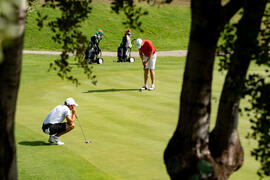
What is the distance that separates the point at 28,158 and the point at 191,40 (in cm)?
573

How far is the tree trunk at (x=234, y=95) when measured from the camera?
5480mm

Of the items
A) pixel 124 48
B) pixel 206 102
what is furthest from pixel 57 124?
pixel 124 48

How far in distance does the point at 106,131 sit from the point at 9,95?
8026 millimetres

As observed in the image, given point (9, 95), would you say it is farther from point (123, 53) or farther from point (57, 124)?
point (123, 53)

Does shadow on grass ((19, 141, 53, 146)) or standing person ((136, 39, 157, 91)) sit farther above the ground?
standing person ((136, 39, 157, 91))

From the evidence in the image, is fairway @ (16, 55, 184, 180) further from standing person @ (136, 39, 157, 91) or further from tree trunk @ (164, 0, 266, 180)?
tree trunk @ (164, 0, 266, 180)

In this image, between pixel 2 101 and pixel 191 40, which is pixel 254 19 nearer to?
pixel 191 40

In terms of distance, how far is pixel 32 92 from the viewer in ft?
60.3

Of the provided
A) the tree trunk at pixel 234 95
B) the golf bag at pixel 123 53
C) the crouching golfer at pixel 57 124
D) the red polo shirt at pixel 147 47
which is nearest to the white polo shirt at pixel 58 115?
the crouching golfer at pixel 57 124

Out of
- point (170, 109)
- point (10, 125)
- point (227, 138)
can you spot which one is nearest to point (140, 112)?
point (170, 109)

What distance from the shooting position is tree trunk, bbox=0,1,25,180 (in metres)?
3.85

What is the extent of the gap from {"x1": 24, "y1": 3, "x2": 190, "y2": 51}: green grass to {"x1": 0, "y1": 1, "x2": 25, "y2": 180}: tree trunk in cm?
3586

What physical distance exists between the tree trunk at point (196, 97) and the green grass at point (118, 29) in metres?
34.6

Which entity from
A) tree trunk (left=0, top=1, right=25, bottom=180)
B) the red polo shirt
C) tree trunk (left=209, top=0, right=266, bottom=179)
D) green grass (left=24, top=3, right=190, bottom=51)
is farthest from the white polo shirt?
green grass (left=24, top=3, right=190, bottom=51)
